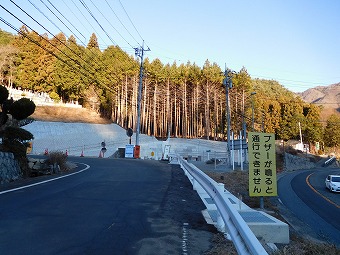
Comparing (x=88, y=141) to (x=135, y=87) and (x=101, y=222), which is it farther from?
(x=101, y=222)

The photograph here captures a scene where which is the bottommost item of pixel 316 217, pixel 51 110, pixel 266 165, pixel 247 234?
pixel 316 217

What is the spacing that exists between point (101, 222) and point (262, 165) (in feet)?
14.8

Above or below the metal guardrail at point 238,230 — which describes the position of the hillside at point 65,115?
above

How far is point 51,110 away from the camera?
200ft

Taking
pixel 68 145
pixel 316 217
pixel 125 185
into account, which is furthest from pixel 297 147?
pixel 125 185

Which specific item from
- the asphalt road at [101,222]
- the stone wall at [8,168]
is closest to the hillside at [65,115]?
the stone wall at [8,168]

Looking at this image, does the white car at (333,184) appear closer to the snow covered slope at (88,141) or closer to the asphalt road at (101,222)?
the asphalt road at (101,222)

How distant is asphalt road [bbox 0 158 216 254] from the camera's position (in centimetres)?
428

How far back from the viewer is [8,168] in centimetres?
1094

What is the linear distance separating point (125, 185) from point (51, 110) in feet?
182

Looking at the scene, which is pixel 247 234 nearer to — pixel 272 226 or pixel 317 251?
pixel 317 251

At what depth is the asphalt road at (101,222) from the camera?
4277 millimetres

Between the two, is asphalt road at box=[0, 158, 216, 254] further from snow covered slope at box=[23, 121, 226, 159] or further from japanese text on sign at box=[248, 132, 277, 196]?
snow covered slope at box=[23, 121, 226, 159]

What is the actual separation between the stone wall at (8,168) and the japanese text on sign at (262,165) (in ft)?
26.5
